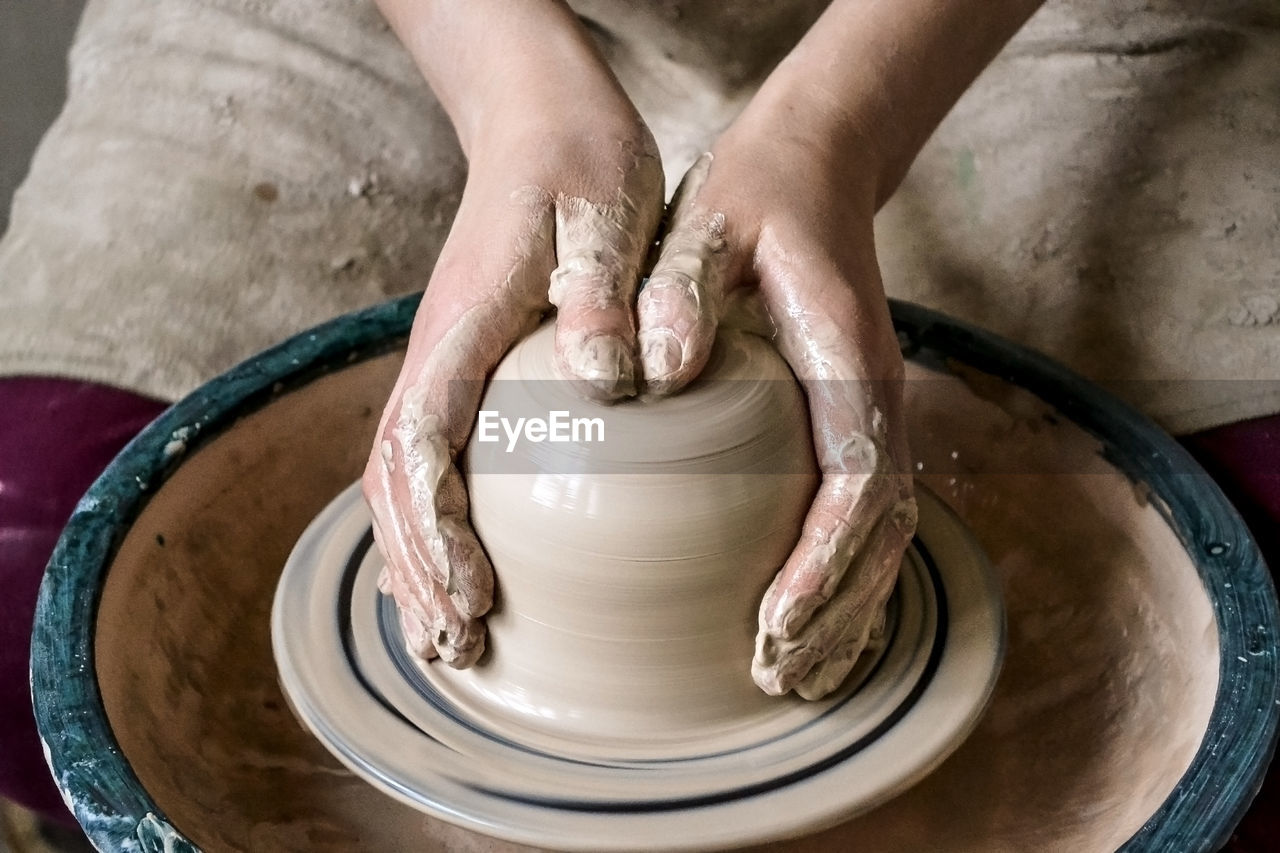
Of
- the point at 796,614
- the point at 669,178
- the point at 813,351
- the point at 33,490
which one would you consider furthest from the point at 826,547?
the point at 669,178

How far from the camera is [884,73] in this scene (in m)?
1.07

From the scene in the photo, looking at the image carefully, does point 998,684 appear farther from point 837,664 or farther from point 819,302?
point 819,302

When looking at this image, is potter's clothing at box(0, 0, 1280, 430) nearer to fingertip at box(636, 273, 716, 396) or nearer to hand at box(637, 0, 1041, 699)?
hand at box(637, 0, 1041, 699)

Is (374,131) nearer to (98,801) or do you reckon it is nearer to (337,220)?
(337,220)

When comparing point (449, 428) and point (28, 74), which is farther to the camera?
point (28, 74)

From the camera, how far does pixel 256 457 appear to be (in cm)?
114

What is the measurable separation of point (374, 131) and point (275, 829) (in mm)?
920

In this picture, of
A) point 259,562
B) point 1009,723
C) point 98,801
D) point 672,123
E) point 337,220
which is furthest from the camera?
point 672,123

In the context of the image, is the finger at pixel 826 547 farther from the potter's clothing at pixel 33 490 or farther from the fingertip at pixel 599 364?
the potter's clothing at pixel 33 490

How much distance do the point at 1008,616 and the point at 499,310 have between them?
63 cm

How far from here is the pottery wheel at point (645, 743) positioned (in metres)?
0.78

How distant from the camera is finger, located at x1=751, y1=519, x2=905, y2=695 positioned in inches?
32.3

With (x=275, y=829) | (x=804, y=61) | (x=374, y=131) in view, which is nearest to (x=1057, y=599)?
(x=804, y=61)

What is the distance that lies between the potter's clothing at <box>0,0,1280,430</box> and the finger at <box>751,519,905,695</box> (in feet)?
1.59
